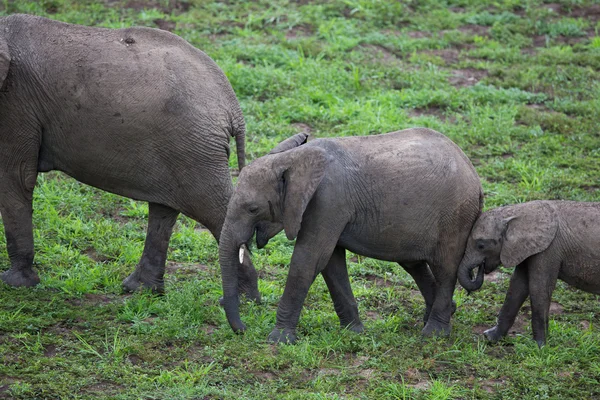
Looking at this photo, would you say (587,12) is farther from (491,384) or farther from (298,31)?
(491,384)

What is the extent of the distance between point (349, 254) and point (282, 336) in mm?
2291

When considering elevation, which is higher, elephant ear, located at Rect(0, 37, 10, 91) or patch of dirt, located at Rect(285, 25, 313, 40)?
elephant ear, located at Rect(0, 37, 10, 91)

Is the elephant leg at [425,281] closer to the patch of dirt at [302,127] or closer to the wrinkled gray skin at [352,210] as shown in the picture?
the wrinkled gray skin at [352,210]

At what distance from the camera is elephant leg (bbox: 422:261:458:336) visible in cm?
773

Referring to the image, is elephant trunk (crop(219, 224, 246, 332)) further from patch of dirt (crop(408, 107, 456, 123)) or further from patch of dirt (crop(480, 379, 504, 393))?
patch of dirt (crop(408, 107, 456, 123))

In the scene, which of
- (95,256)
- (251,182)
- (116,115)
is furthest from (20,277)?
(251,182)

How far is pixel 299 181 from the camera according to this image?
7.18 meters

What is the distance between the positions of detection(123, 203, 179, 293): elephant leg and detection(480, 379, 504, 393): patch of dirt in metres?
2.86

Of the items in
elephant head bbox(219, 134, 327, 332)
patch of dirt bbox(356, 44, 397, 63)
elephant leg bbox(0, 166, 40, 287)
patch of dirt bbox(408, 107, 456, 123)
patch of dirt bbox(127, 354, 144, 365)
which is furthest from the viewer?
patch of dirt bbox(356, 44, 397, 63)

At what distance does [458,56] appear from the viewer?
14.2 meters

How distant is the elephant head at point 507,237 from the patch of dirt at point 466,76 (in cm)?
574

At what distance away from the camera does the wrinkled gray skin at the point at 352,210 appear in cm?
726

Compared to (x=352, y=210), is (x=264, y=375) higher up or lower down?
lower down

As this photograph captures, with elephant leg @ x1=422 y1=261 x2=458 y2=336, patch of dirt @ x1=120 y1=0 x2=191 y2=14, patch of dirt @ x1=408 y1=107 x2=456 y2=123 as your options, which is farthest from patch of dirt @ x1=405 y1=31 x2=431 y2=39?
elephant leg @ x1=422 y1=261 x2=458 y2=336
